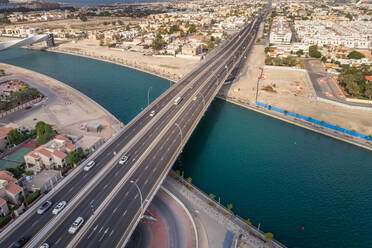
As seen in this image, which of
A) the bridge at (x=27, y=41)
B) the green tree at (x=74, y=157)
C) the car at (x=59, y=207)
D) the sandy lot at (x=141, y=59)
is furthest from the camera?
the bridge at (x=27, y=41)

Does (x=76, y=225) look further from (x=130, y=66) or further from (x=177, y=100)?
(x=130, y=66)

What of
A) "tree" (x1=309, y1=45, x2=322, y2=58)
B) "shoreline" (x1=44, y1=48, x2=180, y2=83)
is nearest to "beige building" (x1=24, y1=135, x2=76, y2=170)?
"shoreline" (x1=44, y1=48, x2=180, y2=83)

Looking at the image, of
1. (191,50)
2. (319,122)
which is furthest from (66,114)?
Answer: (191,50)

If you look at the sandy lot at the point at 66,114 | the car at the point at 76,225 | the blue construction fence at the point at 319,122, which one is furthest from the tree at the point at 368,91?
the car at the point at 76,225

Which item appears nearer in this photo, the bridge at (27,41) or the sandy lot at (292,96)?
the sandy lot at (292,96)

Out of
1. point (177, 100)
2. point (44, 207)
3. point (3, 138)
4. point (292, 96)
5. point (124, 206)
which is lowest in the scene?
point (3, 138)

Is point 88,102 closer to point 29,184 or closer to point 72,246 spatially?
point 29,184

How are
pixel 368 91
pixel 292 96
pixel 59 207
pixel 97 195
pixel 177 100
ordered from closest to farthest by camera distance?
pixel 59 207 < pixel 97 195 < pixel 177 100 < pixel 368 91 < pixel 292 96

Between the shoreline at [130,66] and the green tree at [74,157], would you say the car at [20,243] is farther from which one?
the shoreline at [130,66]
